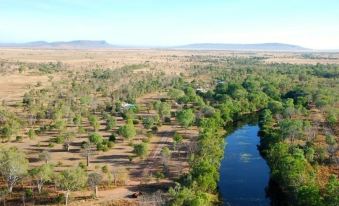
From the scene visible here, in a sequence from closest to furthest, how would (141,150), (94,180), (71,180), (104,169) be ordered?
(71,180) → (94,180) → (104,169) → (141,150)

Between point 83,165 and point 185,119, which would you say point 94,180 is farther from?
point 185,119

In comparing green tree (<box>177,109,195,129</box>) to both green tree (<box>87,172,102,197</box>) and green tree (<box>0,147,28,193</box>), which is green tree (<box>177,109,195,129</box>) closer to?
green tree (<box>87,172,102,197</box>)

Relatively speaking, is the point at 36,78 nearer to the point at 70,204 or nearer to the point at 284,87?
the point at 284,87

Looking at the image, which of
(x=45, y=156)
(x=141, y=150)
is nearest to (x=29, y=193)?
(x=45, y=156)

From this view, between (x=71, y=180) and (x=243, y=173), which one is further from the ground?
(x=71, y=180)

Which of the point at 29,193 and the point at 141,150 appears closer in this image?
the point at 29,193

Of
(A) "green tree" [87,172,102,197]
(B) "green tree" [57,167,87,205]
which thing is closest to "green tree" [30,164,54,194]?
(B) "green tree" [57,167,87,205]

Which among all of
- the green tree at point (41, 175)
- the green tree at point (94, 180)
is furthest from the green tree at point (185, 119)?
the green tree at point (41, 175)

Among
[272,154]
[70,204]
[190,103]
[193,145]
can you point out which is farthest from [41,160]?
[190,103]

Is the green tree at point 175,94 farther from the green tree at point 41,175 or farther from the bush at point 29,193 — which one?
the bush at point 29,193
